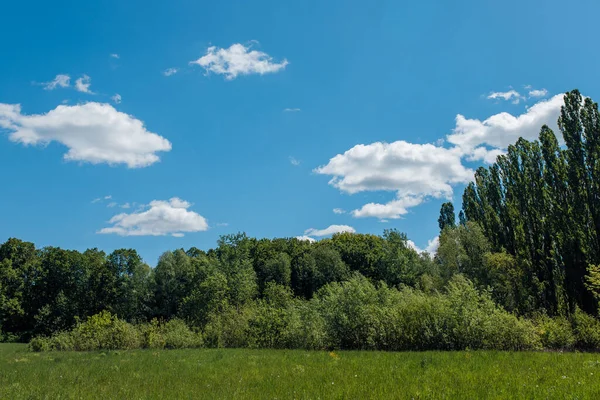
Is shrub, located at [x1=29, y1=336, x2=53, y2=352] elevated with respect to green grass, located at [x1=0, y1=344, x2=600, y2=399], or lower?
lower

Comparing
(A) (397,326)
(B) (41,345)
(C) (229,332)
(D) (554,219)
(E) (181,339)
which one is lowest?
(B) (41,345)

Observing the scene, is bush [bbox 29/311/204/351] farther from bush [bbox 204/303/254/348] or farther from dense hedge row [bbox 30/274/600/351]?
bush [bbox 204/303/254/348]

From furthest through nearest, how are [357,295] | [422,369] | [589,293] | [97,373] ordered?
1. [589,293]
2. [357,295]
3. [97,373]
4. [422,369]

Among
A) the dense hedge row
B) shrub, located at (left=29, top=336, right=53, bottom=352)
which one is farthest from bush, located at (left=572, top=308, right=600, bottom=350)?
shrub, located at (left=29, top=336, right=53, bottom=352)

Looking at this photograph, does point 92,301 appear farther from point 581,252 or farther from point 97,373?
point 581,252

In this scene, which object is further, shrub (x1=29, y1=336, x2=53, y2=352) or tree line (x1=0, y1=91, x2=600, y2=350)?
shrub (x1=29, y1=336, x2=53, y2=352)

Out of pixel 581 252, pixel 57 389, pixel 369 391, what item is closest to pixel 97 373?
pixel 57 389

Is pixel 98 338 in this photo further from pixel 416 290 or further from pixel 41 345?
pixel 416 290

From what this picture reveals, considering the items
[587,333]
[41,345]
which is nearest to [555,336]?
[587,333]

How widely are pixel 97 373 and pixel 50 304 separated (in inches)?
2760

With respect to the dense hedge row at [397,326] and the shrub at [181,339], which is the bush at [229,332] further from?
the shrub at [181,339]

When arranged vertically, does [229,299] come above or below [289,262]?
below

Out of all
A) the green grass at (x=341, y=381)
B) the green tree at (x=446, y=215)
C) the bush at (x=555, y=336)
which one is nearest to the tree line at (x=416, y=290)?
the bush at (x=555, y=336)

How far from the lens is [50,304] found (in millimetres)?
71500
